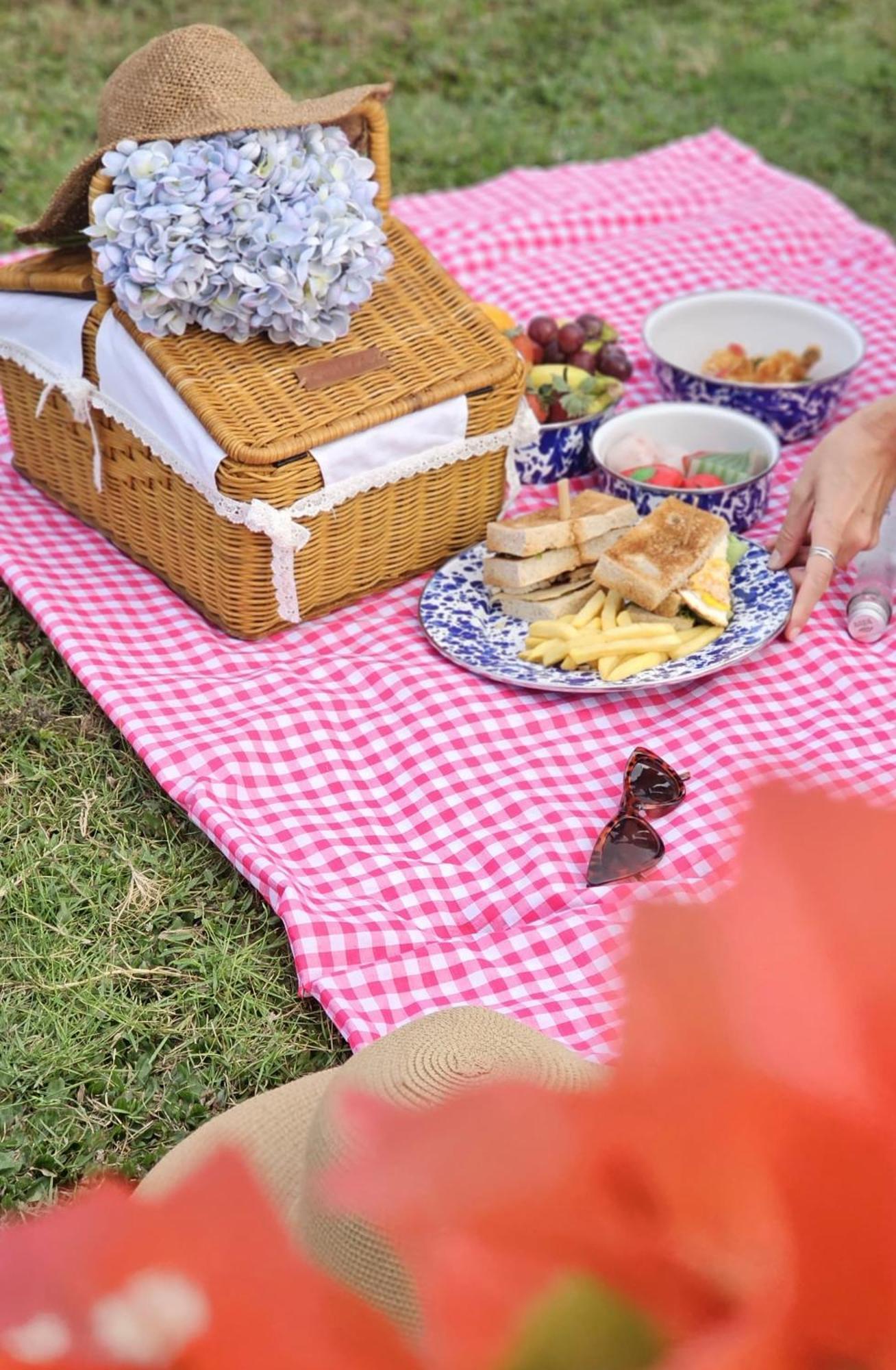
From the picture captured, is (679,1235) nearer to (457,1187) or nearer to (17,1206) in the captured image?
(457,1187)

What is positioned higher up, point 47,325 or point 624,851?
point 47,325

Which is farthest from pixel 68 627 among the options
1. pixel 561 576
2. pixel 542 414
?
pixel 542 414

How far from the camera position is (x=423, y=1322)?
319mm

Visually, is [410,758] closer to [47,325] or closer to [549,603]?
[549,603]

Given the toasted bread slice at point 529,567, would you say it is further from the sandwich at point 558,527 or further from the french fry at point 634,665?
the french fry at point 634,665

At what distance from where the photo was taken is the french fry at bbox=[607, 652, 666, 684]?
5.91 ft

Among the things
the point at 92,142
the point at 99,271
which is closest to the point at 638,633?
the point at 99,271

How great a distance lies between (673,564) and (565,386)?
0.54 m

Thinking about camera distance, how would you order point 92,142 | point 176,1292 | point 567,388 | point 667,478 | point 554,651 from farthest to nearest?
1. point 92,142
2. point 567,388
3. point 667,478
4. point 554,651
5. point 176,1292

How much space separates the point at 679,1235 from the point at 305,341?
1.65m

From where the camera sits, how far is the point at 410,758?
1.75 m

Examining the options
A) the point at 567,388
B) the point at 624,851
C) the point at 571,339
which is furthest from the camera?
the point at 571,339

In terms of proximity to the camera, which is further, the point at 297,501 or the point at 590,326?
the point at 590,326

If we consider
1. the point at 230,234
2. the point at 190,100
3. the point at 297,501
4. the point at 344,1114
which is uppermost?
the point at 344,1114
